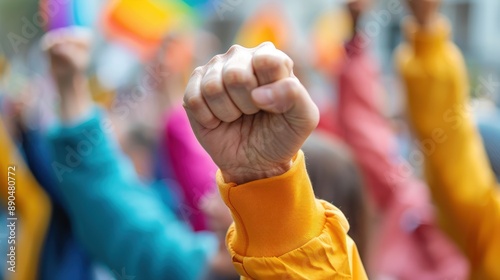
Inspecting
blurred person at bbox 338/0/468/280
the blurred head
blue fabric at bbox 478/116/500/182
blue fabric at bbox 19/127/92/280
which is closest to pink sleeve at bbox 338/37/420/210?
blurred person at bbox 338/0/468/280

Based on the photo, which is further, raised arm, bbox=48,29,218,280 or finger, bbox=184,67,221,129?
raised arm, bbox=48,29,218,280

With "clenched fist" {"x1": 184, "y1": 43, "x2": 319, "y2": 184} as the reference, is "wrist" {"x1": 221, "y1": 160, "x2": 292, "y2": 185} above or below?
below

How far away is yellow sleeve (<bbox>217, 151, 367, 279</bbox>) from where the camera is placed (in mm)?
790

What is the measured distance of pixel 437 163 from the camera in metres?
Answer: 1.37

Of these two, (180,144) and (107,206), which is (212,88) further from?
(180,144)

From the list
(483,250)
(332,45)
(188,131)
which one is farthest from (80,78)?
(332,45)

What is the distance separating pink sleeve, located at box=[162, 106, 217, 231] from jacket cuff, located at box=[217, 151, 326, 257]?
3.31 feet

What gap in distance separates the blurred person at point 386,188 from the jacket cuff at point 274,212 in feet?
2.90

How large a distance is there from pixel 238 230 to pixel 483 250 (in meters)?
0.62

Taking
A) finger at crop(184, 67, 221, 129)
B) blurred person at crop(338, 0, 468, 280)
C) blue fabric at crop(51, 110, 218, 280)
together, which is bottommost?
blurred person at crop(338, 0, 468, 280)

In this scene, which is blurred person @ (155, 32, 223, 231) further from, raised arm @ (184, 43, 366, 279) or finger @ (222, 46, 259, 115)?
finger @ (222, 46, 259, 115)

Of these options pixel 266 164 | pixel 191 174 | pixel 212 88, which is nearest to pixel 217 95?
pixel 212 88

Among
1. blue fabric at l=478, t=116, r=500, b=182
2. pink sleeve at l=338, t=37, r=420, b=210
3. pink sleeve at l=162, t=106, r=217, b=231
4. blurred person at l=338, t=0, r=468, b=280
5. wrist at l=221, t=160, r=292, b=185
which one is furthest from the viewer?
pink sleeve at l=338, t=37, r=420, b=210

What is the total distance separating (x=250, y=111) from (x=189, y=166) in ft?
4.28
